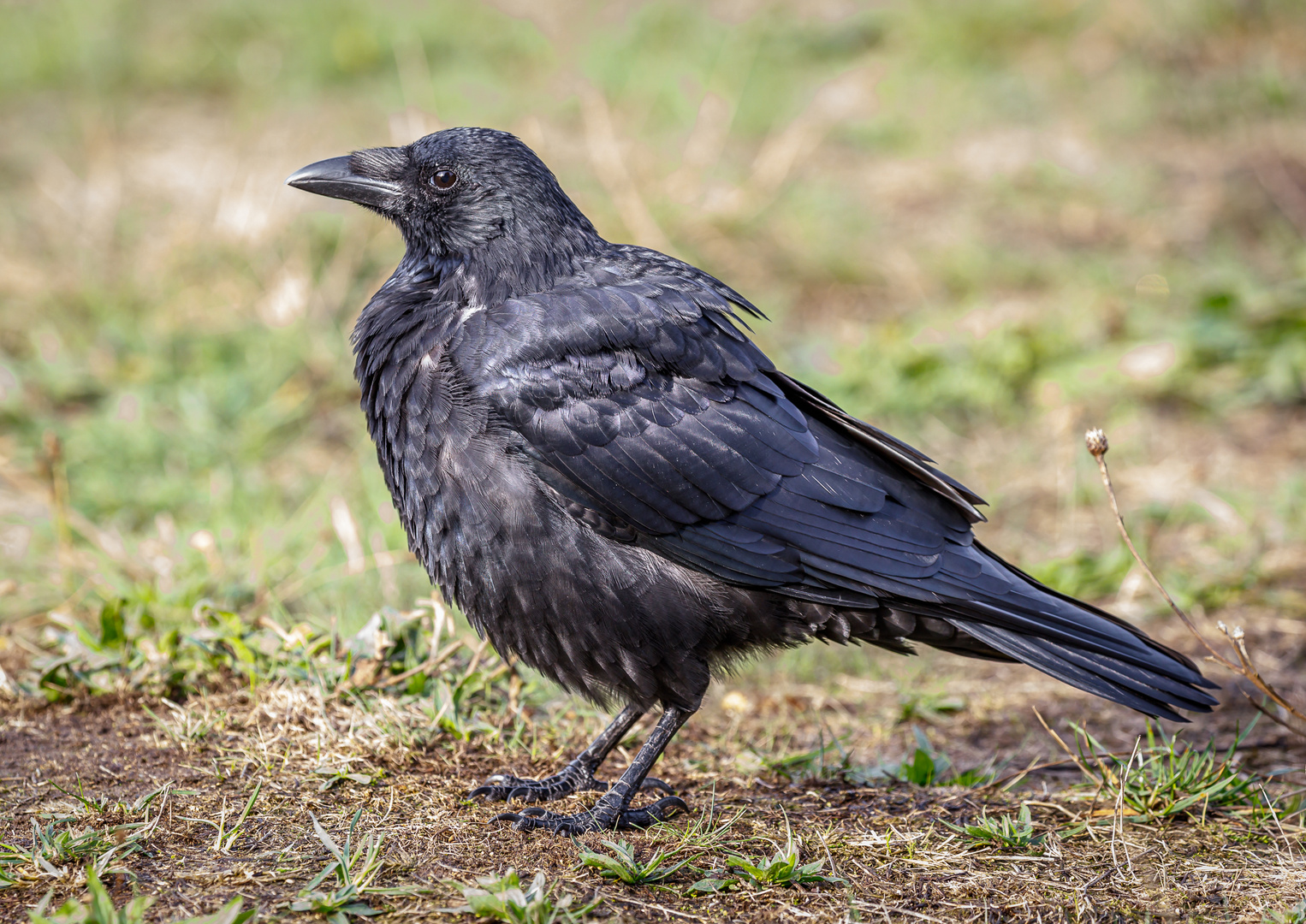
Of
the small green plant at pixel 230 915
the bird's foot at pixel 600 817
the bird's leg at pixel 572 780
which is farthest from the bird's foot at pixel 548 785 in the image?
the small green plant at pixel 230 915

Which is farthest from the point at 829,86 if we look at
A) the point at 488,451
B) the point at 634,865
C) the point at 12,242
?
the point at 634,865

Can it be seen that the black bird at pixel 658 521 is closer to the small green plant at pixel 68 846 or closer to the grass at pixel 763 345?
the grass at pixel 763 345

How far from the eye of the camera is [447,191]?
3.56m

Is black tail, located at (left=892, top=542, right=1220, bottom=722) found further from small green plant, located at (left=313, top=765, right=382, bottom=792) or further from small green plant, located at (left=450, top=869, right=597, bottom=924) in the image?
small green plant, located at (left=313, top=765, right=382, bottom=792)

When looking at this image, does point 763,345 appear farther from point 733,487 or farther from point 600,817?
point 600,817

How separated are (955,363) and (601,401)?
3671 mm

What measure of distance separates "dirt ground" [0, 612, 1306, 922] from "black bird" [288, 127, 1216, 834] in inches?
10.2

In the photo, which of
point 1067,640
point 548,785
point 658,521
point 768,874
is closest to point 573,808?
point 548,785

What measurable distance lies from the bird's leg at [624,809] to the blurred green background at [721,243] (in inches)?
44.7

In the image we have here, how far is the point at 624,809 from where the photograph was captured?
306 centimetres

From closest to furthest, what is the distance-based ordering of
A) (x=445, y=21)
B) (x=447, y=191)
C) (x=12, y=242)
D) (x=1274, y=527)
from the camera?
(x=447, y=191) → (x=1274, y=527) → (x=12, y=242) → (x=445, y=21)

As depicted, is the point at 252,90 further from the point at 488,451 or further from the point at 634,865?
the point at 634,865

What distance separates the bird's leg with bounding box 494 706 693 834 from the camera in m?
2.92

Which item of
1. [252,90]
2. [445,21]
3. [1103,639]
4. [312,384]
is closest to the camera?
[1103,639]
